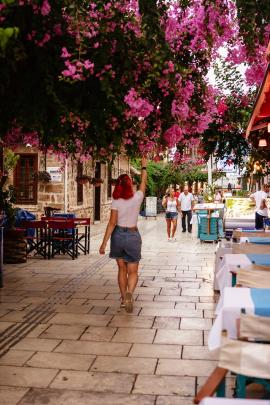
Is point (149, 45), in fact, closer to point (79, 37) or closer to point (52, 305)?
point (79, 37)

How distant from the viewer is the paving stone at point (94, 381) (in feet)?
14.0

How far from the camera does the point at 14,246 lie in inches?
440

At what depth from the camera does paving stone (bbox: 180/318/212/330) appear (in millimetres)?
6172

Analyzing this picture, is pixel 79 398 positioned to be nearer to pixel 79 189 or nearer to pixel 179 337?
pixel 179 337

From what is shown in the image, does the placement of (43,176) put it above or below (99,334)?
above

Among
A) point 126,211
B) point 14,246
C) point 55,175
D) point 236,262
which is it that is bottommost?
point 14,246

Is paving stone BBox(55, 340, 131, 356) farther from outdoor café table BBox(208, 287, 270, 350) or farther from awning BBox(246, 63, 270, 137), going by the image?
awning BBox(246, 63, 270, 137)

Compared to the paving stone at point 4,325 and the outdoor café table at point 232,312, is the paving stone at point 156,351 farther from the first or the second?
the outdoor café table at point 232,312

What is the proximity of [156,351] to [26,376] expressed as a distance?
51.2 inches

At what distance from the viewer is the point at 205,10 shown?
19.4 ft

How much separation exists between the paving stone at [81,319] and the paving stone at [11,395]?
2077 millimetres

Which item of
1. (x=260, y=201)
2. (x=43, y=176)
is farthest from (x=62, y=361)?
(x=43, y=176)

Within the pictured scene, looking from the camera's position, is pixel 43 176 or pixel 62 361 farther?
pixel 43 176

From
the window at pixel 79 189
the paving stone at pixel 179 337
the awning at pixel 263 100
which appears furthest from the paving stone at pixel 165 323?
the window at pixel 79 189
